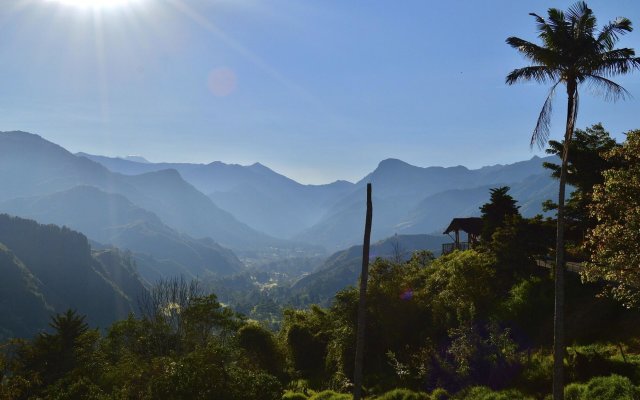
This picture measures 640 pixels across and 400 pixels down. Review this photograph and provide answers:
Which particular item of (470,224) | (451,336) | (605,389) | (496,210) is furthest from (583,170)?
(470,224)

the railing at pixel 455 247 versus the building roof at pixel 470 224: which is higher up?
the building roof at pixel 470 224

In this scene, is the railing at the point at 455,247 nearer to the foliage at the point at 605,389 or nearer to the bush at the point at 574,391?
the bush at the point at 574,391

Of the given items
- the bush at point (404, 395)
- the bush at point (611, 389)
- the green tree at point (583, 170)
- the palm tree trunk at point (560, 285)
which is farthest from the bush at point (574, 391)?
the green tree at point (583, 170)

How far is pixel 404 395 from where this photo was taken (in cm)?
2577

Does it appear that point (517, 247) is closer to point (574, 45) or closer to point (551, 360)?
point (551, 360)

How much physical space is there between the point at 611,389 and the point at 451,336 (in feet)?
33.1

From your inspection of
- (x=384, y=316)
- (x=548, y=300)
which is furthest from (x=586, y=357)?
(x=384, y=316)

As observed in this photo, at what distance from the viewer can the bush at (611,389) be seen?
1636 centimetres

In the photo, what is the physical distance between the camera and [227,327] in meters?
45.9

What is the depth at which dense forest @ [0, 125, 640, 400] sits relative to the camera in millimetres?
18438

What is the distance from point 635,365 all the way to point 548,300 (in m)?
9.34

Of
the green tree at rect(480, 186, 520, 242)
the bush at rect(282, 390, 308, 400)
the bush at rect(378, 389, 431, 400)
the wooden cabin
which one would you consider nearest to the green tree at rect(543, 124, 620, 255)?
the green tree at rect(480, 186, 520, 242)

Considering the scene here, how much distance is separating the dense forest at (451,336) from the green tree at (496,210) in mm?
115

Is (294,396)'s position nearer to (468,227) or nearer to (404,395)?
(404,395)
